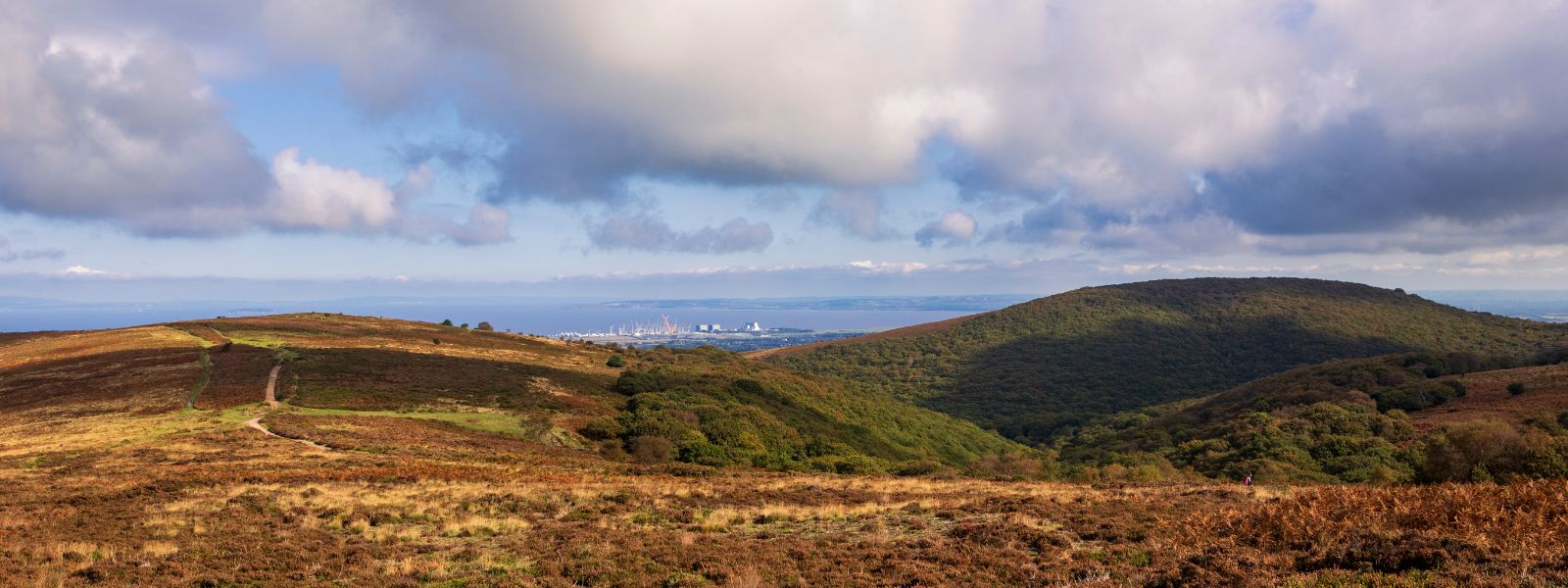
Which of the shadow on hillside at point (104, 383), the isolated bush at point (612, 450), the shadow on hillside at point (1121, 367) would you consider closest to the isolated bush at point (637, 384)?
the isolated bush at point (612, 450)

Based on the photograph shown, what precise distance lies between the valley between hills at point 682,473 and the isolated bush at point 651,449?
0.72 ft

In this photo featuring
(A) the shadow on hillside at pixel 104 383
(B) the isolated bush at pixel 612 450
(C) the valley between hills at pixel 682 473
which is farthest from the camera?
(A) the shadow on hillside at pixel 104 383

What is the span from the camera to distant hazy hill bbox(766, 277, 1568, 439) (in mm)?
105000

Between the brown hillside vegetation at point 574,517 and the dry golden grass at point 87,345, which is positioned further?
the dry golden grass at point 87,345

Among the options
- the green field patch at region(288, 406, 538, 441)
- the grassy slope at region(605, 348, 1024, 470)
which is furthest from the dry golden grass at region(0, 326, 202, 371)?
the grassy slope at region(605, 348, 1024, 470)

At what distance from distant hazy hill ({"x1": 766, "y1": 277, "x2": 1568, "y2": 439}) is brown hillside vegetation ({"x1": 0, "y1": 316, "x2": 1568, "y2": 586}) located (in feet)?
241

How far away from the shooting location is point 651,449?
3603 cm

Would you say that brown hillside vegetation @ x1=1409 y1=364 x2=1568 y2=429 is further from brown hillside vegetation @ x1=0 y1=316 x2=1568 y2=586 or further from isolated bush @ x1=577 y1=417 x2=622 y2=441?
isolated bush @ x1=577 y1=417 x2=622 y2=441

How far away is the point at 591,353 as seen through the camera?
77.1 metres

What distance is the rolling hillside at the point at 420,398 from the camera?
35.0 meters

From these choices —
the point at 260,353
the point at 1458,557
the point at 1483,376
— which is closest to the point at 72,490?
the point at 1458,557

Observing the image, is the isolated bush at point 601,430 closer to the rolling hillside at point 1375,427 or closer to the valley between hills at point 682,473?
the valley between hills at point 682,473

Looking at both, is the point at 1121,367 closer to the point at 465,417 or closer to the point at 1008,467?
the point at 1008,467

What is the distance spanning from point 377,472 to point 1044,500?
21.3m
